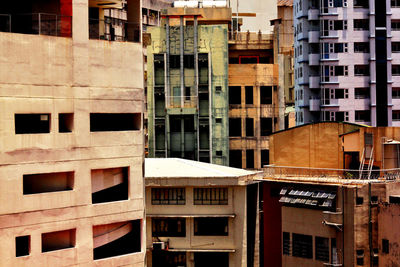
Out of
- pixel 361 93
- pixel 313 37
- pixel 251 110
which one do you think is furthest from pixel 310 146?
pixel 313 37

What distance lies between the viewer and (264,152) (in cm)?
8656

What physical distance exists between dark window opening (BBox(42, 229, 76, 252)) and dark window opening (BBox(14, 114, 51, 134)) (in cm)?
530

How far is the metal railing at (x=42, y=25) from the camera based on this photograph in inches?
1718

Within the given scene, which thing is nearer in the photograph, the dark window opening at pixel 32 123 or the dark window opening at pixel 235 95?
the dark window opening at pixel 32 123

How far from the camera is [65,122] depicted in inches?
1811

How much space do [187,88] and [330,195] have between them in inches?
1062

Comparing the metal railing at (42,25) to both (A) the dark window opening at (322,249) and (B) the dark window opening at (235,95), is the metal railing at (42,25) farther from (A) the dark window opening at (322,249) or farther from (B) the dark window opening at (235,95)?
(B) the dark window opening at (235,95)

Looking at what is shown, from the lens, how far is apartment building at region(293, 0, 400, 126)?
297 feet

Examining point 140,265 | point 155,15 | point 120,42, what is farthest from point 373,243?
point 155,15

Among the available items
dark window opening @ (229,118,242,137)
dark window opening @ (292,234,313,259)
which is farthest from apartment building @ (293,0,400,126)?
dark window opening @ (292,234,313,259)

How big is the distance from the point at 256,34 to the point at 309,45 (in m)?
7.54

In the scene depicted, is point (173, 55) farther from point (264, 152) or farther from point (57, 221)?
point (57, 221)

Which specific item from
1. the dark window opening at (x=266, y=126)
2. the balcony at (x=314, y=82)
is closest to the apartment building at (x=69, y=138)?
the dark window opening at (x=266, y=126)

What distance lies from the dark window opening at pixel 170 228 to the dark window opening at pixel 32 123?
2334cm
